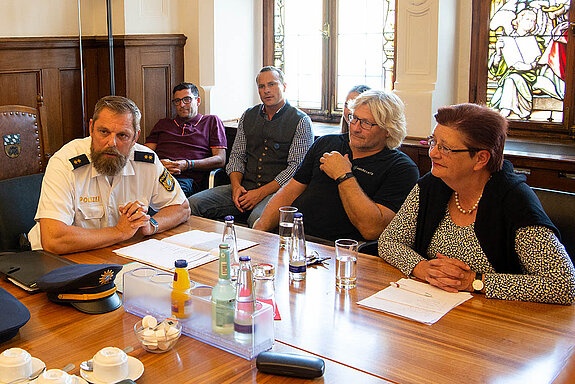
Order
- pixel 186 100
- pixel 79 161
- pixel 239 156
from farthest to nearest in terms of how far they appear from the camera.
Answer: pixel 186 100 < pixel 239 156 < pixel 79 161

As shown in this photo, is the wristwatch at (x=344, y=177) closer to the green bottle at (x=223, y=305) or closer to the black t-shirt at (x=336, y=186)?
the black t-shirt at (x=336, y=186)

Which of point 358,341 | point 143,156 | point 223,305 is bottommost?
point 358,341

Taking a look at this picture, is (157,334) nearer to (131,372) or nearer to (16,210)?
(131,372)

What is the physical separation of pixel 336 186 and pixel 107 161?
1090mm

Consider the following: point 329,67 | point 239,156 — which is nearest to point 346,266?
point 239,156

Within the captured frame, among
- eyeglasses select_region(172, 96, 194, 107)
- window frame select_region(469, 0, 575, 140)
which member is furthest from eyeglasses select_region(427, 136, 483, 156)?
eyeglasses select_region(172, 96, 194, 107)

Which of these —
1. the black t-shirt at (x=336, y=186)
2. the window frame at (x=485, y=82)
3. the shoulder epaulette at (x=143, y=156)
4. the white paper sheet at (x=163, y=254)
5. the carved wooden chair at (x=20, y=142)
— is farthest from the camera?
the window frame at (x=485, y=82)

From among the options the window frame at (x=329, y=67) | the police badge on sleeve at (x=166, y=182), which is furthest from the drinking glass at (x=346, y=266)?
the window frame at (x=329, y=67)

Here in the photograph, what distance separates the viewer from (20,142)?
3.92 meters

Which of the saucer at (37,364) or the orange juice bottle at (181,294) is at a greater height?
the orange juice bottle at (181,294)

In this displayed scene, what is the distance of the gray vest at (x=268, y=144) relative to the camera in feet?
14.2

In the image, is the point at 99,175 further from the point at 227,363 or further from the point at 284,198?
the point at 227,363

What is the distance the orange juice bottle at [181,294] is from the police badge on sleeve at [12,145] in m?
2.43

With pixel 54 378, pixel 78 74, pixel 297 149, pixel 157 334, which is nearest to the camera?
pixel 54 378
